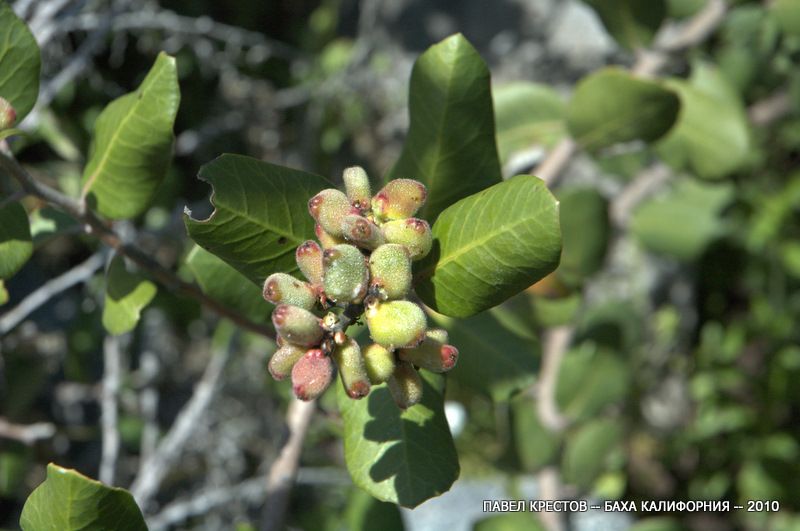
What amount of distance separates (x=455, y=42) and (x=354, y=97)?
6.60 ft

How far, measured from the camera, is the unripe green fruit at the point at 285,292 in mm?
840

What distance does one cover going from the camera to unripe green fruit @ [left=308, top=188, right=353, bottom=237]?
861mm

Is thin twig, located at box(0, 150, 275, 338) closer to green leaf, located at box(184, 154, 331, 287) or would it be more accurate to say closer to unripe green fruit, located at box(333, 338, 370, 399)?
green leaf, located at box(184, 154, 331, 287)

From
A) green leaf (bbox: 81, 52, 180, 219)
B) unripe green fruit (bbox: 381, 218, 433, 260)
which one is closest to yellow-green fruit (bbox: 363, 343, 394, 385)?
unripe green fruit (bbox: 381, 218, 433, 260)

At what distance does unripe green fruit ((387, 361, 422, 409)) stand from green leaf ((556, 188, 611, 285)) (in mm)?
873

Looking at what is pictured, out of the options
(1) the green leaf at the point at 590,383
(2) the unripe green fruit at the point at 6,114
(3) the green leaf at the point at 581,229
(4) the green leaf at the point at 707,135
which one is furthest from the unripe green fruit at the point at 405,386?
(1) the green leaf at the point at 590,383

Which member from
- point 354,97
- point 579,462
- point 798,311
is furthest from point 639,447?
point 354,97

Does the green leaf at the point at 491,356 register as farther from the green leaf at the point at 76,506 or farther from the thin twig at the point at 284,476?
the green leaf at the point at 76,506

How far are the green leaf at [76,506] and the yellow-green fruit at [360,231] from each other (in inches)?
14.5

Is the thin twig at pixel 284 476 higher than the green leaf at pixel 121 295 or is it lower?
lower

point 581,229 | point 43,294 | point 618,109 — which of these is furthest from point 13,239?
point 581,229

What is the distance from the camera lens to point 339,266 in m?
0.81

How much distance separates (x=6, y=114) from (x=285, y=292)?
410mm

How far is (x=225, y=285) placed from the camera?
116cm
